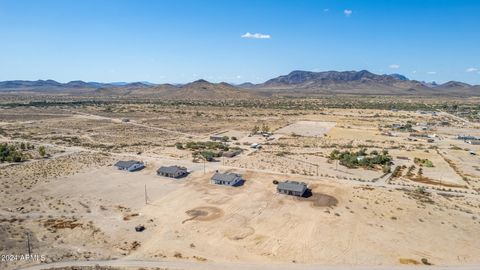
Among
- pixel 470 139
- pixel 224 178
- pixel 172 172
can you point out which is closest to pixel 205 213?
pixel 224 178

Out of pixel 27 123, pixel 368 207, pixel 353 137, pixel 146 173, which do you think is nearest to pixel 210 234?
pixel 368 207

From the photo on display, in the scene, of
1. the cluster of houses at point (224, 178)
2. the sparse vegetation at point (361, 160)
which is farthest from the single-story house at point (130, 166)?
the sparse vegetation at point (361, 160)

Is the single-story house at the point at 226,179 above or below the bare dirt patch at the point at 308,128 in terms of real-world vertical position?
below

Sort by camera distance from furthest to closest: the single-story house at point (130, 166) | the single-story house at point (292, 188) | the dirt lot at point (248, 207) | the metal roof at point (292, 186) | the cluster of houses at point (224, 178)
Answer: the single-story house at point (130, 166) → the cluster of houses at point (224, 178) → the metal roof at point (292, 186) → the single-story house at point (292, 188) → the dirt lot at point (248, 207)

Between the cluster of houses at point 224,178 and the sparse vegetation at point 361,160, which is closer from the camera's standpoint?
the cluster of houses at point 224,178

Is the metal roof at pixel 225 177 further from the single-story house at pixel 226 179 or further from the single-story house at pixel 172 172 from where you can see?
the single-story house at pixel 172 172

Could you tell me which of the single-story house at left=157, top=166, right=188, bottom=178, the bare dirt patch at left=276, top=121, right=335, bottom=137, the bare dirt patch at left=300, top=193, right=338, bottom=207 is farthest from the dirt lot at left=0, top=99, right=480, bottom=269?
the bare dirt patch at left=276, top=121, right=335, bottom=137

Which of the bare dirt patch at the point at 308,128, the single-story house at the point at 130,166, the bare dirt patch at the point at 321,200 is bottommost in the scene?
the bare dirt patch at the point at 321,200

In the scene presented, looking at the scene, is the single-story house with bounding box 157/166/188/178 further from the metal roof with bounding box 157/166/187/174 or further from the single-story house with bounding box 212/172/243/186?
the single-story house with bounding box 212/172/243/186

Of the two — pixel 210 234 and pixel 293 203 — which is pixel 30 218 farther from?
pixel 293 203
